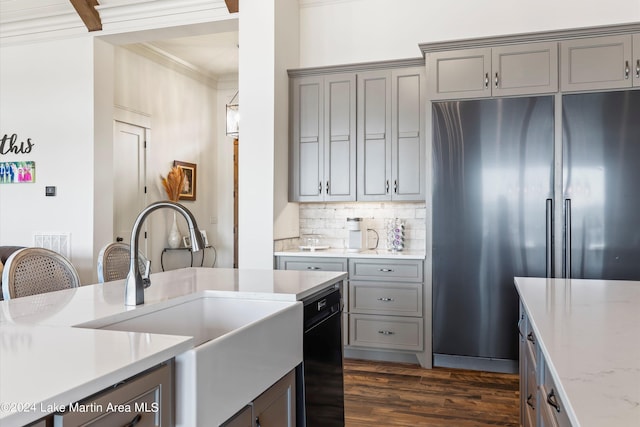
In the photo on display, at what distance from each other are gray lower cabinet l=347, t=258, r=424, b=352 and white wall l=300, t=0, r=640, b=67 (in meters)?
1.99

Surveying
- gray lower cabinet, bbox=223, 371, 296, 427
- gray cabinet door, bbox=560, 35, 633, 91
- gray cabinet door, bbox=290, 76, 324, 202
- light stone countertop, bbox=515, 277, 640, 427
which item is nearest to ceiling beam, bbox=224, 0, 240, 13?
gray cabinet door, bbox=290, 76, 324, 202

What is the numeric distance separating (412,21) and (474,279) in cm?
242

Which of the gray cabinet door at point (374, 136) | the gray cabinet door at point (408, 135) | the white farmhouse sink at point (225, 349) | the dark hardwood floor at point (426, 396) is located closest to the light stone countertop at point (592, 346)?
the white farmhouse sink at point (225, 349)

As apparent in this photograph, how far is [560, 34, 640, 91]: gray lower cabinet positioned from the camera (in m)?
3.62

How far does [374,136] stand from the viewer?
440cm

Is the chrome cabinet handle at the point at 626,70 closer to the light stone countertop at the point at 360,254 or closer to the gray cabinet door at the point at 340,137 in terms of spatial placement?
the light stone countertop at the point at 360,254

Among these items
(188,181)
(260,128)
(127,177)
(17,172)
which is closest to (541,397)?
(260,128)

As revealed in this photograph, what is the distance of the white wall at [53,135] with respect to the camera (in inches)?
203

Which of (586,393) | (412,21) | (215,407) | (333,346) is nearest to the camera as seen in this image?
(586,393)

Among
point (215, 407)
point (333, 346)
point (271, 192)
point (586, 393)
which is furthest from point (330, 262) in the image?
point (586, 393)

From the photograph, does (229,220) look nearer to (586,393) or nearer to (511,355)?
(511,355)

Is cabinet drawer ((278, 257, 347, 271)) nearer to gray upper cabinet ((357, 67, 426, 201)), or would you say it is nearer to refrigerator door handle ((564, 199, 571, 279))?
gray upper cabinet ((357, 67, 426, 201))

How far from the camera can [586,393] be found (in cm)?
92

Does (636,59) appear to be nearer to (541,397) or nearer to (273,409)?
(541,397)
